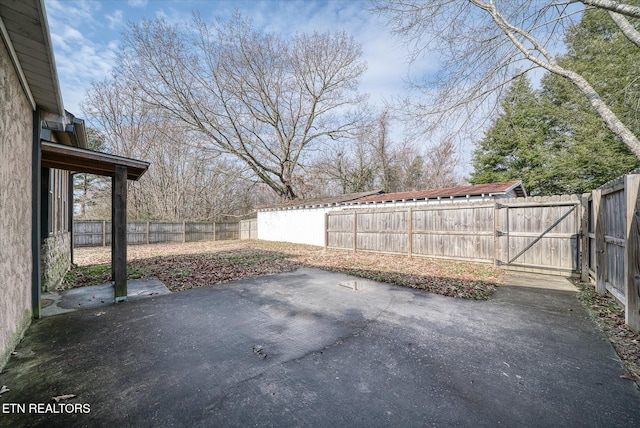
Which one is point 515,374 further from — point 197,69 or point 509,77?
point 197,69

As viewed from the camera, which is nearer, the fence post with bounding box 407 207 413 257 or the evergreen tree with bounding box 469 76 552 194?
the fence post with bounding box 407 207 413 257

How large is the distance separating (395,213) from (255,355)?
26.8 ft

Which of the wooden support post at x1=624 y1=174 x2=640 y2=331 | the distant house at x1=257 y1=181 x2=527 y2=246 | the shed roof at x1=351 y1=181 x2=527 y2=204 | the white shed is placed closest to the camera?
the wooden support post at x1=624 y1=174 x2=640 y2=331

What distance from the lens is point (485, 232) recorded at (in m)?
7.72

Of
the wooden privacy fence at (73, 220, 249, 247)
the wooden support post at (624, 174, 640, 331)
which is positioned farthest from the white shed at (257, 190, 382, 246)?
the wooden support post at (624, 174, 640, 331)

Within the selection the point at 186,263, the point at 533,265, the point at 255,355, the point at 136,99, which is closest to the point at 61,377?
the point at 255,355

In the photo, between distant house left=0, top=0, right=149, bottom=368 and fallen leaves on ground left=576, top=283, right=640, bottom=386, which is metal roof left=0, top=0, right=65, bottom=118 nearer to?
distant house left=0, top=0, right=149, bottom=368

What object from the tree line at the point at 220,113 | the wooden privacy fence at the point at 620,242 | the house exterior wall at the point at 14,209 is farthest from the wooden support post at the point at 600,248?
the tree line at the point at 220,113

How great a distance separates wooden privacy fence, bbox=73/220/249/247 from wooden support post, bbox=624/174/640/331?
18848 millimetres

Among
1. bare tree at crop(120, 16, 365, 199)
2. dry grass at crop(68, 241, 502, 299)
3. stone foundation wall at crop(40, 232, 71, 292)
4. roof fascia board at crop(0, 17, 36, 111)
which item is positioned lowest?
dry grass at crop(68, 241, 502, 299)

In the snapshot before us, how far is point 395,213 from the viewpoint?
9.89m

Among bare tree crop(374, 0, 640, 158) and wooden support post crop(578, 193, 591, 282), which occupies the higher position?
bare tree crop(374, 0, 640, 158)

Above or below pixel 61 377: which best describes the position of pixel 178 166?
above

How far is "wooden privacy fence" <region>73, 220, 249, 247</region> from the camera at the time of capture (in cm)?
1380
